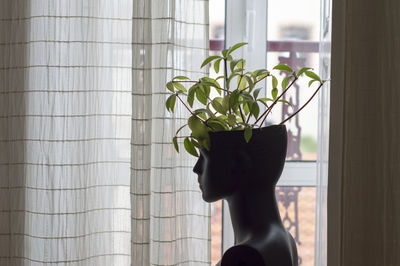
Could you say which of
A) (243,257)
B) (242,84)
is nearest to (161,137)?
(242,84)

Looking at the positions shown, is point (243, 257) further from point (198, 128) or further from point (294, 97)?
point (294, 97)

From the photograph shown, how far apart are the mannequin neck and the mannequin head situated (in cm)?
1

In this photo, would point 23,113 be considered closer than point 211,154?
No

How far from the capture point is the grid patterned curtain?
1.73 metres

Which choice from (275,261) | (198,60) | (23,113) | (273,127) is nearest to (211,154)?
(273,127)

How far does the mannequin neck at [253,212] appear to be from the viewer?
1228 mm

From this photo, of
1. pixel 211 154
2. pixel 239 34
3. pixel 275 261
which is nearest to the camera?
pixel 275 261

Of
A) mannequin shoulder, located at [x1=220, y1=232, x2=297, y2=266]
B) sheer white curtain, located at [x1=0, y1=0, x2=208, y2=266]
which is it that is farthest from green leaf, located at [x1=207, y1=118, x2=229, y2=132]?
sheer white curtain, located at [x1=0, y1=0, x2=208, y2=266]

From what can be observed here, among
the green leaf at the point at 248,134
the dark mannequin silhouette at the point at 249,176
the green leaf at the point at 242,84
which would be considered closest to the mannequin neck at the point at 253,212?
the dark mannequin silhouette at the point at 249,176

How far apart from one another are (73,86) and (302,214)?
3.41 ft

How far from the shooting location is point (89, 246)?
1.83 meters

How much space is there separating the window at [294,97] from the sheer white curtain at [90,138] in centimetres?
34

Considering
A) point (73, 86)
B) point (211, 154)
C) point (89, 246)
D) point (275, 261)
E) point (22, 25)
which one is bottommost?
point (89, 246)

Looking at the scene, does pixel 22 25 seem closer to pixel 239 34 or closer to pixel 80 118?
pixel 80 118
